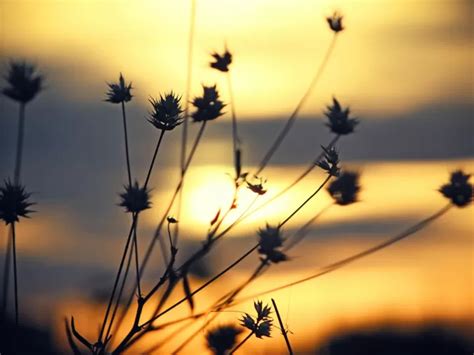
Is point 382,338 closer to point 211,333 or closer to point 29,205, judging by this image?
point 211,333

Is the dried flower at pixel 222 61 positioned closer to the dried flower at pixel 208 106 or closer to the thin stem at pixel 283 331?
the dried flower at pixel 208 106

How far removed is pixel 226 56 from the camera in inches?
293

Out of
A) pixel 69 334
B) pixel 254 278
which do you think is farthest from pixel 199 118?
pixel 69 334

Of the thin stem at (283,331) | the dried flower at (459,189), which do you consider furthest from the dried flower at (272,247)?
the dried flower at (459,189)

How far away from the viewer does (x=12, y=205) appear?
19.4ft

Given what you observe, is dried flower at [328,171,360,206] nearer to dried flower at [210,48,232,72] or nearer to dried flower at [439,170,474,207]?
dried flower at [439,170,474,207]

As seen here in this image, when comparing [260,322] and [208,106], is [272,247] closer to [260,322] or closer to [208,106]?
[260,322]

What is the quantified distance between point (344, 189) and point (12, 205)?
216 cm

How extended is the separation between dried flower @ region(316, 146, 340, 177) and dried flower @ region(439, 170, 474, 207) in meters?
1.26

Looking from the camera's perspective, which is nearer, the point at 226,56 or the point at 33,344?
the point at 33,344

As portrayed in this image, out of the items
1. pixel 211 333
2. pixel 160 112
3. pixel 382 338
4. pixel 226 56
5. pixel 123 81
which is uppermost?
pixel 226 56

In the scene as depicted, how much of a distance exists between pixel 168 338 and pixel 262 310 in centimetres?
57

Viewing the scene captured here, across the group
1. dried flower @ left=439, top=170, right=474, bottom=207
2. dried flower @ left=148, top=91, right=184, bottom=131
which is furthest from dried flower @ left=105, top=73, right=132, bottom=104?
dried flower @ left=439, top=170, right=474, bottom=207

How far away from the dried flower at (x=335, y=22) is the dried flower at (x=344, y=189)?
119cm
